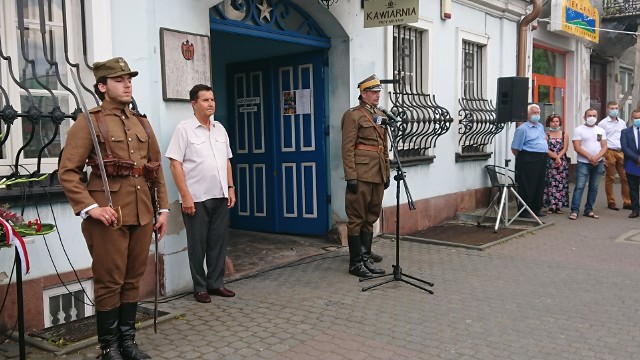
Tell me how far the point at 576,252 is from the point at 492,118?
3652 mm

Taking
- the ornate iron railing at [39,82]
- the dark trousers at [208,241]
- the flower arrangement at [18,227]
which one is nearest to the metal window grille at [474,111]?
the dark trousers at [208,241]

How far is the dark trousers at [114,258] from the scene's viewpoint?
147 inches

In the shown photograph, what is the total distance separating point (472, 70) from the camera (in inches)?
415

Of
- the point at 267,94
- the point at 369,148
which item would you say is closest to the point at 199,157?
the point at 369,148

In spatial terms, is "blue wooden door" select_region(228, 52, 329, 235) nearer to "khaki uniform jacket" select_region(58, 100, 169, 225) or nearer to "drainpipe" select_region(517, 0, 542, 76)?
"khaki uniform jacket" select_region(58, 100, 169, 225)

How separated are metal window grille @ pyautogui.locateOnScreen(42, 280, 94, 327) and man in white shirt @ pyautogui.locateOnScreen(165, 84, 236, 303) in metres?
0.90

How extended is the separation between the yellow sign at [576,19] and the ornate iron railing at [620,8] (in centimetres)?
114

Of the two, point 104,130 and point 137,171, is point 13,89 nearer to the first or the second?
point 104,130

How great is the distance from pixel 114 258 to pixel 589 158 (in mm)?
8271

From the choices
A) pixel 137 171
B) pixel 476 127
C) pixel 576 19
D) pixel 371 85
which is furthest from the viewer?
pixel 576 19

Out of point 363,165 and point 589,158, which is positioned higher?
point 363,165

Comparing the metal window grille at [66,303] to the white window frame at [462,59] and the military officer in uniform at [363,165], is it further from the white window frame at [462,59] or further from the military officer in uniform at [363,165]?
the white window frame at [462,59]

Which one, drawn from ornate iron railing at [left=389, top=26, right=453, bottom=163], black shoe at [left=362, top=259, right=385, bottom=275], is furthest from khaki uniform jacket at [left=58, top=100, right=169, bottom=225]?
ornate iron railing at [left=389, top=26, right=453, bottom=163]

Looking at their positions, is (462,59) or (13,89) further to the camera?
(462,59)
